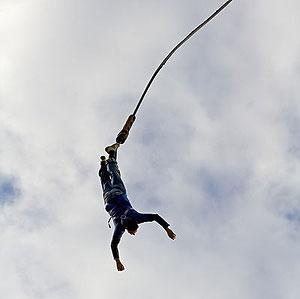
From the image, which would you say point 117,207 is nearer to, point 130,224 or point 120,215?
point 120,215

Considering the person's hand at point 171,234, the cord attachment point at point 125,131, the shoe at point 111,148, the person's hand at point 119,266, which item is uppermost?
the cord attachment point at point 125,131

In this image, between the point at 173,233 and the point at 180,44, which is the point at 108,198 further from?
the point at 180,44

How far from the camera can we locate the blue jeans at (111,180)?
2392 cm

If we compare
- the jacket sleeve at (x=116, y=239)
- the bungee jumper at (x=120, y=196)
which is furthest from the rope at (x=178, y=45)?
the jacket sleeve at (x=116, y=239)

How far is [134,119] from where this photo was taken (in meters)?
25.3

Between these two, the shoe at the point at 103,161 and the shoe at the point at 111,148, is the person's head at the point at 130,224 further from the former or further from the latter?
the shoe at the point at 111,148

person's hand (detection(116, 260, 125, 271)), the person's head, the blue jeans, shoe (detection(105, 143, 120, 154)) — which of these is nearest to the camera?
person's hand (detection(116, 260, 125, 271))

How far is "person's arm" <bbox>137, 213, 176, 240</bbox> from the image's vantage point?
22.4 m

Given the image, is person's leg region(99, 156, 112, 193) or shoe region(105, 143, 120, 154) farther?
shoe region(105, 143, 120, 154)

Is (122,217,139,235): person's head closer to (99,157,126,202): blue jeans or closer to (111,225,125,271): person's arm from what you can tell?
(111,225,125,271): person's arm

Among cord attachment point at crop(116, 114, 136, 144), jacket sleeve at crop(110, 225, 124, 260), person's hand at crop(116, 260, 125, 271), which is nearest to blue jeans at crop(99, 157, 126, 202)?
cord attachment point at crop(116, 114, 136, 144)

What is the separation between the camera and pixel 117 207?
2359cm

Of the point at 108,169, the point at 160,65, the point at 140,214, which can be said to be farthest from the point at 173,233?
the point at 160,65

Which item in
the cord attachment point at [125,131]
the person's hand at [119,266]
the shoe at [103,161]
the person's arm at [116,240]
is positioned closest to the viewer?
the person's hand at [119,266]
